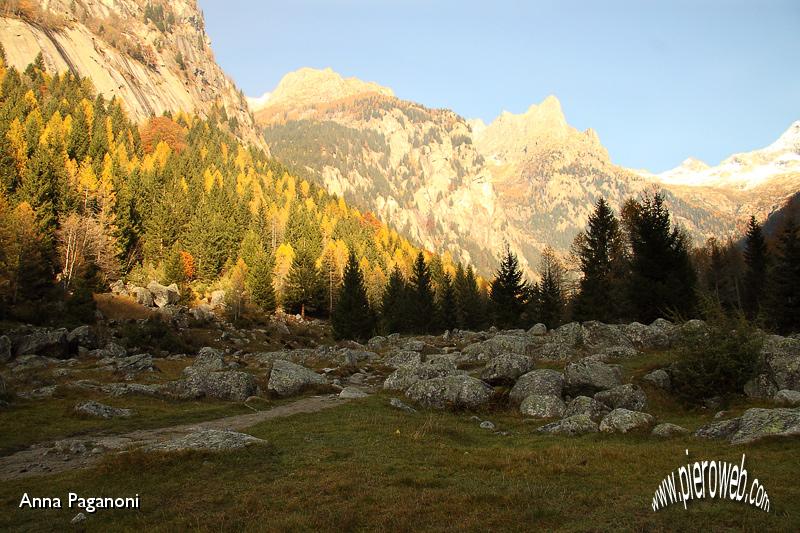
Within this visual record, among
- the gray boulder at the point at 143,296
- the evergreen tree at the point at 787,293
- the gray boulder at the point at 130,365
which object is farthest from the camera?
the gray boulder at the point at 143,296

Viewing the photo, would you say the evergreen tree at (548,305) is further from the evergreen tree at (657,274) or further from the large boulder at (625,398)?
the large boulder at (625,398)

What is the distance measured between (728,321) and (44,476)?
28.2 meters

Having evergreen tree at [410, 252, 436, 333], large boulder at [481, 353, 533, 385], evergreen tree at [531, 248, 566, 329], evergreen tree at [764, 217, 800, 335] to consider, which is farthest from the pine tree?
evergreen tree at [764, 217, 800, 335]

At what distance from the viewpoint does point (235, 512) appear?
10.4 meters

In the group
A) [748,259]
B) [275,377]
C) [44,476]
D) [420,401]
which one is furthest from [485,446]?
[748,259]

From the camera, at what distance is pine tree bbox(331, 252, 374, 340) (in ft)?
231

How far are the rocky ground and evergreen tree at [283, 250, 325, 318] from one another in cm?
3511

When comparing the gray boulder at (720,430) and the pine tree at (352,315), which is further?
the pine tree at (352,315)

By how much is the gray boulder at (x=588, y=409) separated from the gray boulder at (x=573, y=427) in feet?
3.78

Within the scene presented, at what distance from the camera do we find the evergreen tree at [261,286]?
79625mm

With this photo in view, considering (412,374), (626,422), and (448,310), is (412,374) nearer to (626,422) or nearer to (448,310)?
(626,422)

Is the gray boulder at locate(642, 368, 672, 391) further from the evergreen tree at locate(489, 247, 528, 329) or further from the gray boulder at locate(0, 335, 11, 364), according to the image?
the evergreen tree at locate(489, 247, 528, 329)

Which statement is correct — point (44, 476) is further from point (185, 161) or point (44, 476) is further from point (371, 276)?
point (185, 161)

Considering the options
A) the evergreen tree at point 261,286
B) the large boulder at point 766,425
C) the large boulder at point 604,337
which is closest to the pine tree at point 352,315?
the evergreen tree at point 261,286
